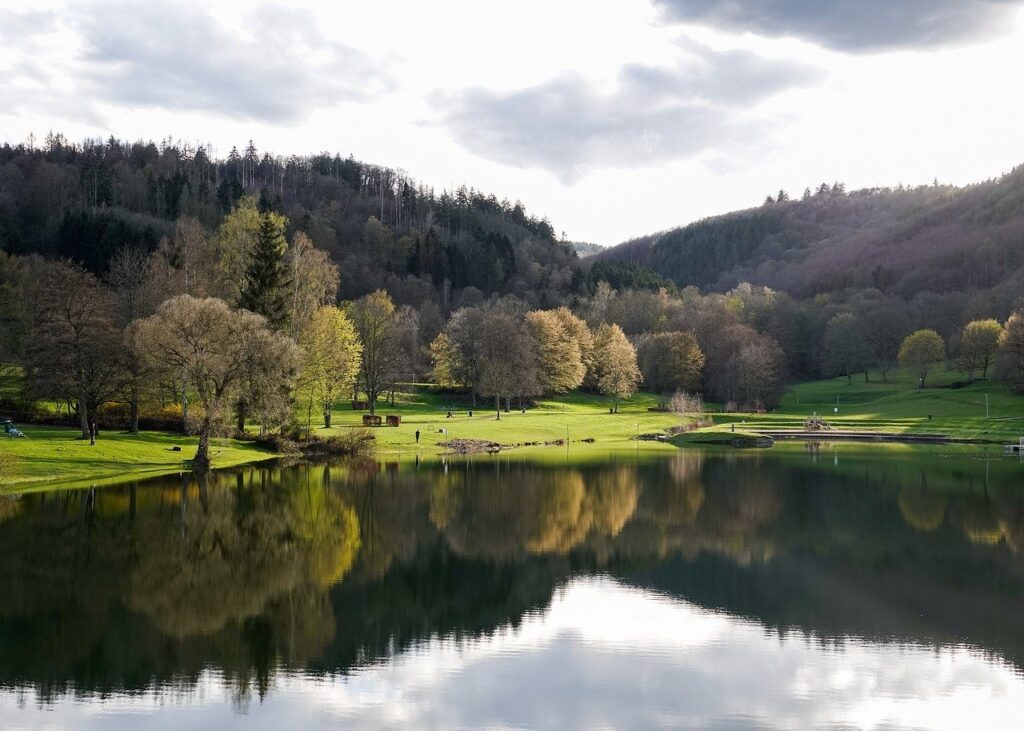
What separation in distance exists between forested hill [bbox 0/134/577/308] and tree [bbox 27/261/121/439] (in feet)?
181

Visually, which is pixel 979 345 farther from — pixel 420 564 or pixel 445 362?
pixel 420 564

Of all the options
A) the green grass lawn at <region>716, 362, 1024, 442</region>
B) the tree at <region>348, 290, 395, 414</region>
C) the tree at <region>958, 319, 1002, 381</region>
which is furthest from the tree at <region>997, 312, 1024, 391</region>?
the tree at <region>348, 290, 395, 414</region>

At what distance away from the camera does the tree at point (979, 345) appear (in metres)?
116

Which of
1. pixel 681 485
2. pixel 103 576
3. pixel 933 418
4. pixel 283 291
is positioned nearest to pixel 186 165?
pixel 283 291

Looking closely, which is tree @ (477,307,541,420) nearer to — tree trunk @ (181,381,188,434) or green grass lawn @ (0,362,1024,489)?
green grass lawn @ (0,362,1024,489)

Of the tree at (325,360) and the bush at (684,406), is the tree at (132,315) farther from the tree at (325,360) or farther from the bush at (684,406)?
the bush at (684,406)

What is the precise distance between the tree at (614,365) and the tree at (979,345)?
41.8 metres

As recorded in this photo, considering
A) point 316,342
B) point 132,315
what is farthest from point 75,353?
point 316,342

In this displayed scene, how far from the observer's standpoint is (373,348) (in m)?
81.6

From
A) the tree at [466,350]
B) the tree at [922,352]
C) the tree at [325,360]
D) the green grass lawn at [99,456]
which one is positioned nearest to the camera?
the green grass lawn at [99,456]

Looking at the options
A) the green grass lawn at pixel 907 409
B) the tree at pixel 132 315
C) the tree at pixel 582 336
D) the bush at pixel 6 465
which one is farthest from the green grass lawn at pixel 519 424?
the bush at pixel 6 465

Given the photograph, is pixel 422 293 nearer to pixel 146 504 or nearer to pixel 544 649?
pixel 146 504

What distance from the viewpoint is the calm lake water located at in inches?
617

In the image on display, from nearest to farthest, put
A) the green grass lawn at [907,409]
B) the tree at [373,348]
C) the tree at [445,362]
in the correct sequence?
the tree at [373,348]
the green grass lawn at [907,409]
the tree at [445,362]
